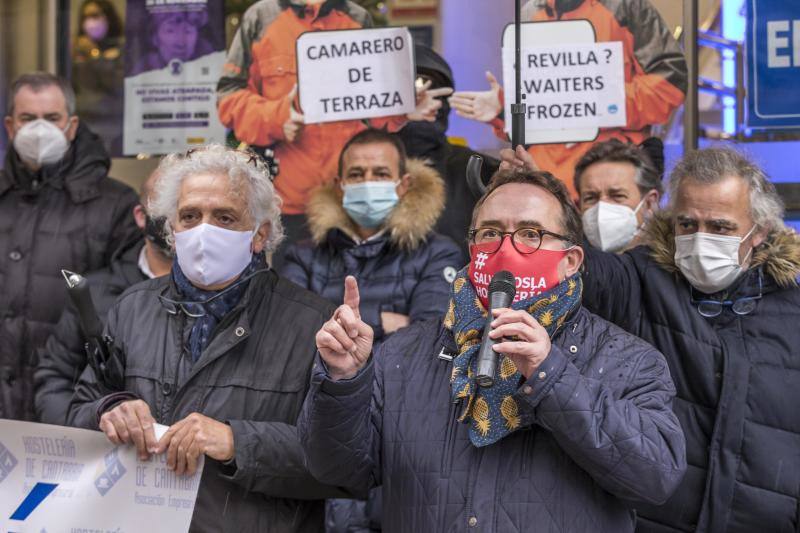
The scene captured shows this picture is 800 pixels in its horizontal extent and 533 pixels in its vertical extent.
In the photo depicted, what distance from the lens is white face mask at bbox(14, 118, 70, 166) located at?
18.5 feet

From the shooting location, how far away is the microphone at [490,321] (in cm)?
275

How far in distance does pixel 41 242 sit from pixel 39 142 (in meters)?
0.49

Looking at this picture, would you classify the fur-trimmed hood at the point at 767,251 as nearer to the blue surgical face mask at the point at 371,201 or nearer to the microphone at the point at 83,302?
the blue surgical face mask at the point at 371,201

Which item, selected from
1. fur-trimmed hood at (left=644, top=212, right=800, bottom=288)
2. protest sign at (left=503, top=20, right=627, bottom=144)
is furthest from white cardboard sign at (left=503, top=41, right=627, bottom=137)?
fur-trimmed hood at (left=644, top=212, right=800, bottom=288)

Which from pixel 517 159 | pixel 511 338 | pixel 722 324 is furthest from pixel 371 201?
pixel 511 338

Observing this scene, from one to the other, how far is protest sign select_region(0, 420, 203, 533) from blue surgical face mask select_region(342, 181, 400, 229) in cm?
163

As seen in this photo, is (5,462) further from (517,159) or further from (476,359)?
(517,159)

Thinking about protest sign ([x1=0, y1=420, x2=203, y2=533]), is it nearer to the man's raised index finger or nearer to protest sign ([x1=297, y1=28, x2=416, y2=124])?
the man's raised index finger

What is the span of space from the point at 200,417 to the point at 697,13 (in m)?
3.12

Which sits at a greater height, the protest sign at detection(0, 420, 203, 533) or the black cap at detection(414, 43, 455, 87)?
the black cap at detection(414, 43, 455, 87)

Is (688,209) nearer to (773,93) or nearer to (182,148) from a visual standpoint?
(773,93)

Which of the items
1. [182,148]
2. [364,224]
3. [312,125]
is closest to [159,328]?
[364,224]

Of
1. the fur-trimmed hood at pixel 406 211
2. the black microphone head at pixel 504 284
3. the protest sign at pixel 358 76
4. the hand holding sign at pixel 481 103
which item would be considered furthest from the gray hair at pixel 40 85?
the black microphone head at pixel 504 284

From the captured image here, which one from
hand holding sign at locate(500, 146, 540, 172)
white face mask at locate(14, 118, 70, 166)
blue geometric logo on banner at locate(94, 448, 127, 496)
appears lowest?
blue geometric logo on banner at locate(94, 448, 127, 496)
